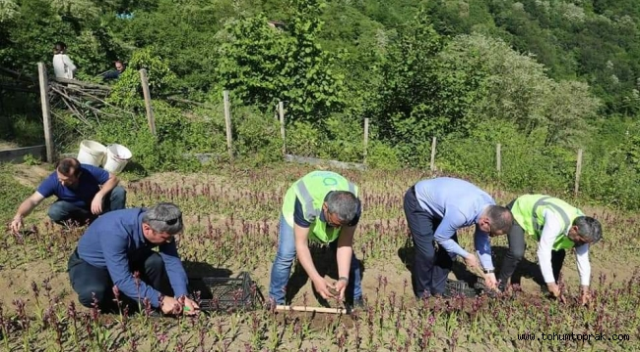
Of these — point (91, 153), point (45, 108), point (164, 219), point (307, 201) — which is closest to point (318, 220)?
point (307, 201)

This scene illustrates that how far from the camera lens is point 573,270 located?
6.32 metres

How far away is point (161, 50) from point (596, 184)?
14.0 m

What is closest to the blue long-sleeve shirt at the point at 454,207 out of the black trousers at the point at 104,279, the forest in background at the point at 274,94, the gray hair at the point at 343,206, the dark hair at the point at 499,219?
the dark hair at the point at 499,219

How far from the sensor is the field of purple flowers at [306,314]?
3.69 meters

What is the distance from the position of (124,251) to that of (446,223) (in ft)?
8.57

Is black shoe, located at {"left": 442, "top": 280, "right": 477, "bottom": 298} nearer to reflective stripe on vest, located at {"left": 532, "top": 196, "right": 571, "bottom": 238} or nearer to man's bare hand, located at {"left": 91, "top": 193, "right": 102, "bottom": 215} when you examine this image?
reflective stripe on vest, located at {"left": 532, "top": 196, "right": 571, "bottom": 238}

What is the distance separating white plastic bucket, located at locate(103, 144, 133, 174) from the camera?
28.0 ft

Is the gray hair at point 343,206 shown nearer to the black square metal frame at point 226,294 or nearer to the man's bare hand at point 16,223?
the black square metal frame at point 226,294

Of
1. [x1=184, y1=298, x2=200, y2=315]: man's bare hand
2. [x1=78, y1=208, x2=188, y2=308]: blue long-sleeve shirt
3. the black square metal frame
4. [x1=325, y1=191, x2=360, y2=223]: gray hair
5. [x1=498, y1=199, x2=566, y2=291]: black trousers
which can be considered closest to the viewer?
[x1=325, y1=191, x2=360, y2=223]: gray hair

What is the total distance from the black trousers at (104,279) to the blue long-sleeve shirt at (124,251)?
6 cm

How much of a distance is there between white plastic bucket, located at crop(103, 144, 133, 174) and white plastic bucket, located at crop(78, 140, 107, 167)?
108 mm


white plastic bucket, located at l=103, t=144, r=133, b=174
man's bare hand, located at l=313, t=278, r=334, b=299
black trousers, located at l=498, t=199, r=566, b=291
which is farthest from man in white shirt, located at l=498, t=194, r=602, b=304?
white plastic bucket, located at l=103, t=144, r=133, b=174

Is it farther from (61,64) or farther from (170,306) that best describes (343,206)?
(61,64)

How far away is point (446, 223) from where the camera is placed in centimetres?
424
